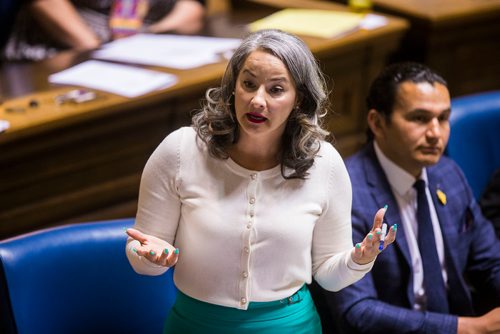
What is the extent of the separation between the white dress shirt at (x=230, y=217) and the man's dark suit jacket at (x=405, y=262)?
38cm

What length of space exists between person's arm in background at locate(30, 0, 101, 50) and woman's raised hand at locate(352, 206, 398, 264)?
227 cm

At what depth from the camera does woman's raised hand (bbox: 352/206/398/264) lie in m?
1.53

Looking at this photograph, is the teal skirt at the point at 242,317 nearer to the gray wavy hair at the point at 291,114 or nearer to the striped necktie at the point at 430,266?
the gray wavy hair at the point at 291,114

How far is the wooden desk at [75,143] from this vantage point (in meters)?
2.59

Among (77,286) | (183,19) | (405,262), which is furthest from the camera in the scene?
(183,19)

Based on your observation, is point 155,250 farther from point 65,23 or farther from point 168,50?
point 65,23

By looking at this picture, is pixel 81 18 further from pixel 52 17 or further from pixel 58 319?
pixel 58 319

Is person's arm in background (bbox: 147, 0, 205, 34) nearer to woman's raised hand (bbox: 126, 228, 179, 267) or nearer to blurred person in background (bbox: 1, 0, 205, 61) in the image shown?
blurred person in background (bbox: 1, 0, 205, 61)

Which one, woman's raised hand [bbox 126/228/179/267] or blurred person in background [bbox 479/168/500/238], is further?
blurred person in background [bbox 479/168/500/238]

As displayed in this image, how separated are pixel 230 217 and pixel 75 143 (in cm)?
127

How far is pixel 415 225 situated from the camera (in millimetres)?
2133

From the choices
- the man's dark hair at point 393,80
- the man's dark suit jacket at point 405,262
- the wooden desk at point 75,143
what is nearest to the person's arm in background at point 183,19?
the wooden desk at point 75,143

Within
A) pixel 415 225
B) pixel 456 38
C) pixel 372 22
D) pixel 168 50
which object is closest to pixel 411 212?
pixel 415 225

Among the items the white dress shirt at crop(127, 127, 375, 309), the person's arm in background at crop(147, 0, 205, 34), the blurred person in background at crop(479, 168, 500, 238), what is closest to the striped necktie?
the blurred person in background at crop(479, 168, 500, 238)
